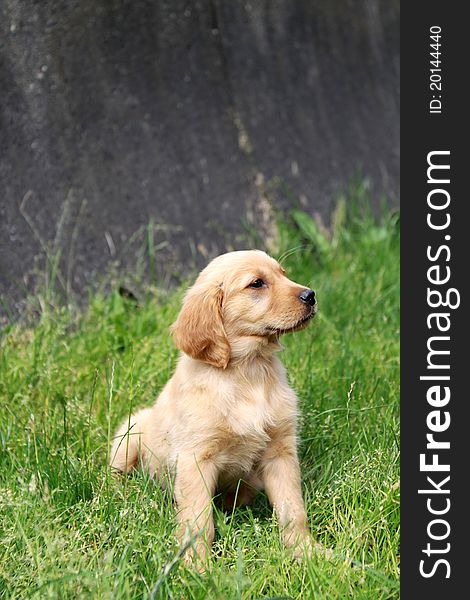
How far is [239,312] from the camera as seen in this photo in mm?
3035

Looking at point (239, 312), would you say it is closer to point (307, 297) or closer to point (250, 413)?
point (307, 297)

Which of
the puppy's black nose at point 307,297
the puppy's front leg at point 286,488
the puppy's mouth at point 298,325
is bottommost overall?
the puppy's front leg at point 286,488

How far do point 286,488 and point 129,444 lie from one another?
0.67 meters

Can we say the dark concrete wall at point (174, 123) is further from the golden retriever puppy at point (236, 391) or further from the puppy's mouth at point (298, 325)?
the puppy's mouth at point (298, 325)

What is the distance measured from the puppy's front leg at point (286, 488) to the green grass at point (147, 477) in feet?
0.19

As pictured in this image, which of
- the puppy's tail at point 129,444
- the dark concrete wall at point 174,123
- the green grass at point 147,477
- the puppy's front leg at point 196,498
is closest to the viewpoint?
the green grass at point 147,477

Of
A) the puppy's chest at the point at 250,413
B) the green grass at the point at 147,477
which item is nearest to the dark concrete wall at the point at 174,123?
the green grass at the point at 147,477

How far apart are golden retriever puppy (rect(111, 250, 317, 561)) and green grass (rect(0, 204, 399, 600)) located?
0.41 ft

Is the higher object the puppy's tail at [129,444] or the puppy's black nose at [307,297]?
the puppy's black nose at [307,297]

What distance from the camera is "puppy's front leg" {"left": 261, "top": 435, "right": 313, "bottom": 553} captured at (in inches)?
111

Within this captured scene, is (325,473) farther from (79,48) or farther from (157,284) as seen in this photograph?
(79,48)

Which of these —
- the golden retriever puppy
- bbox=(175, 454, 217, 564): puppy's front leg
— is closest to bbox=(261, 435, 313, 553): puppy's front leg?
the golden retriever puppy

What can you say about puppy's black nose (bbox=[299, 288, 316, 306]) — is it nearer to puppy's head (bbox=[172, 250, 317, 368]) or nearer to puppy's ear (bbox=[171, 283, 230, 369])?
puppy's head (bbox=[172, 250, 317, 368])

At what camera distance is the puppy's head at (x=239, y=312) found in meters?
2.99
